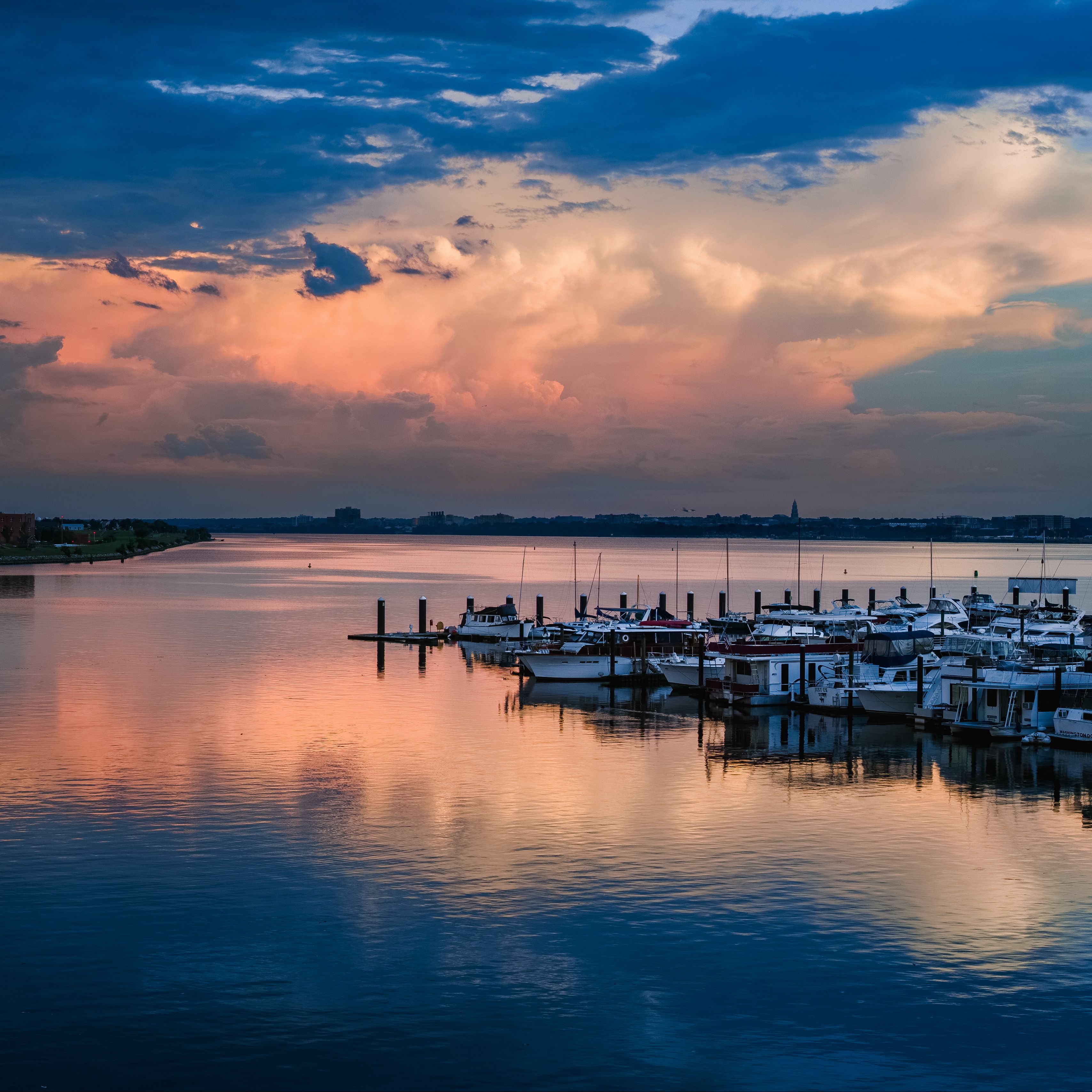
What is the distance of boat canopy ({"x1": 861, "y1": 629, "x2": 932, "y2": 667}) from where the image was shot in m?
60.1

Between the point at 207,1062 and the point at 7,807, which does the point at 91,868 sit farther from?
the point at 207,1062

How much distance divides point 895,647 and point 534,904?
38.0 meters

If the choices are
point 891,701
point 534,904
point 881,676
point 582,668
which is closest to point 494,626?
point 582,668

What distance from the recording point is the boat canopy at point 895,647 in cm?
6012

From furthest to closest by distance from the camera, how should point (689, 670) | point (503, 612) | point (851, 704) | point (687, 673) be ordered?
point (503, 612) → point (687, 673) → point (689, 670) → point (851, 704)

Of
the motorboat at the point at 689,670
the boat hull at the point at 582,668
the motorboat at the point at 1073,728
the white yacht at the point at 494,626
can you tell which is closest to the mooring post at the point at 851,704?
→ the motorboat at the point at 689,670

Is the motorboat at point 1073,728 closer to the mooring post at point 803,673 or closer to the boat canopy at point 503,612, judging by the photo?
the mooring post at point 803,673

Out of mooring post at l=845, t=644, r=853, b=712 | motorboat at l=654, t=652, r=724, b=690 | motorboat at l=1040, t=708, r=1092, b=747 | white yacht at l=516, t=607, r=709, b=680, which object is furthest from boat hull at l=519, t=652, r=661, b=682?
motorboat at l=1040, t=708, r=1092, b=747

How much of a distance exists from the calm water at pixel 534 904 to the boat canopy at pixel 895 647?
7212 millimetres

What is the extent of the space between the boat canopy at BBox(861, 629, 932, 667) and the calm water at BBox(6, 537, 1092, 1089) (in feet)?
23.7

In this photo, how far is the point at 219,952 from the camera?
81.2ft

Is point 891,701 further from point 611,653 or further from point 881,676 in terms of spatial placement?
point 611,653

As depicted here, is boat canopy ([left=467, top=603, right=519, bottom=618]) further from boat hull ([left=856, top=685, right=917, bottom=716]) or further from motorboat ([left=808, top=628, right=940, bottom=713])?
boat hull ([left=856, top=685, right=917, bottom=716])

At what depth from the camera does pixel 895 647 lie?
2427 inches
